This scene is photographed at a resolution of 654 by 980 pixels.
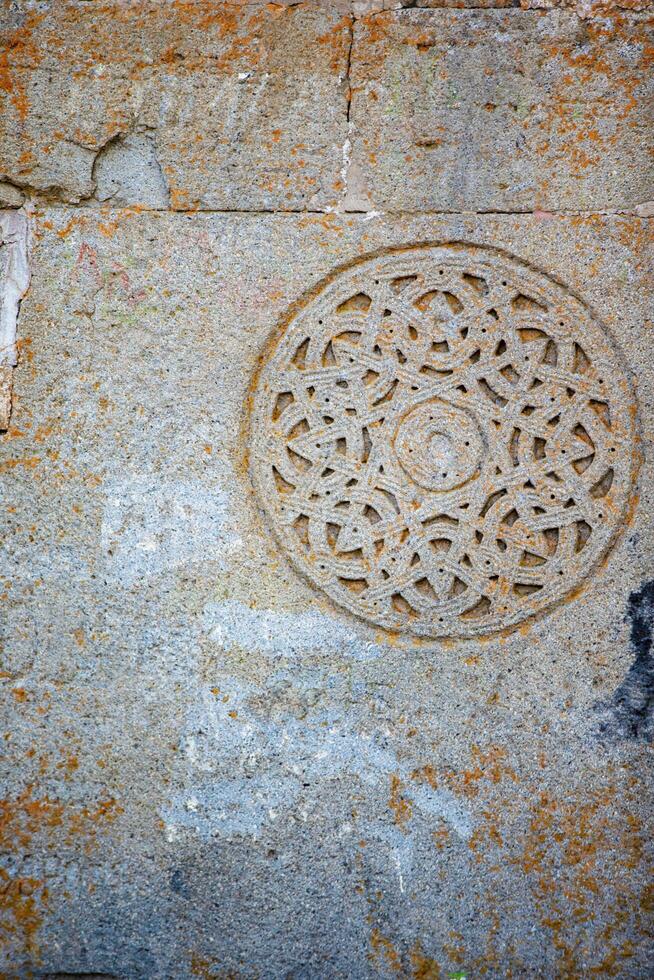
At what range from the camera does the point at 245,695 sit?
2.25m

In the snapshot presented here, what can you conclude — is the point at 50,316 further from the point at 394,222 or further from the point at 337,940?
the point at 337,940

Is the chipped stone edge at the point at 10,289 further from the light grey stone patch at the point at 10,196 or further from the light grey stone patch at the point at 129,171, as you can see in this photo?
the light grey stone patch at the point at 129,171

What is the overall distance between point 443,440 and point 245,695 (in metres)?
0.84

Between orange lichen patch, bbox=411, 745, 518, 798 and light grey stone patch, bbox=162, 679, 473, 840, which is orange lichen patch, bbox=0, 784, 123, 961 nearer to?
light grey stone patch, bbox=162, 679, 473, 840

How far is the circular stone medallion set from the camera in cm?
227

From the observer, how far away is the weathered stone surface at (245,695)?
2176 mm

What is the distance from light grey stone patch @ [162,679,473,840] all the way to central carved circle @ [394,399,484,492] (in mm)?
647

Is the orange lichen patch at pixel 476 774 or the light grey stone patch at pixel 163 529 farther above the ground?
the light grey stone patch at pixel 163 529

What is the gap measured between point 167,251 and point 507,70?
103 centimetres

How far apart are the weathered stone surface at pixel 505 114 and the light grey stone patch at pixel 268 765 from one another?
1.37m

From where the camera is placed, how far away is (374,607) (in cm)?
227

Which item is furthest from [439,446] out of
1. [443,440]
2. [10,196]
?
[10,196]

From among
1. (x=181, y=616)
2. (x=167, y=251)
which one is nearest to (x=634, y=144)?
(x=167, y=251)

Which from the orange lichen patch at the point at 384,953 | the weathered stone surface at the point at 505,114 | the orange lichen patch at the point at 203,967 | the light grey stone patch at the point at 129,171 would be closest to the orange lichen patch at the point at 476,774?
the orange lichen patch at the point at 384,953
